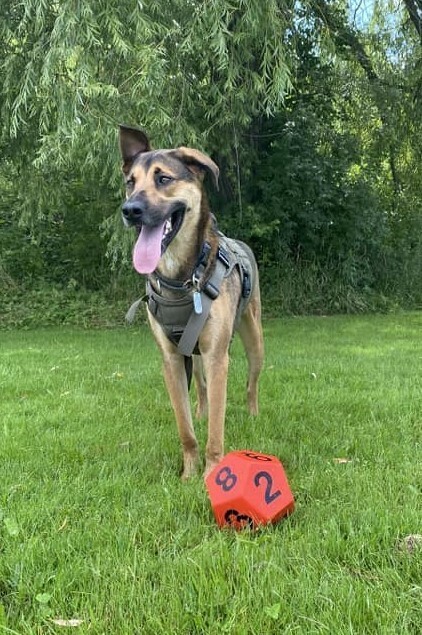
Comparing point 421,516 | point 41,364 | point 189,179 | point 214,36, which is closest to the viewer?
point 421,516

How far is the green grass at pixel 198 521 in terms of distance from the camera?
2.00m

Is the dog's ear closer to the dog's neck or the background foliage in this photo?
the dog's neck

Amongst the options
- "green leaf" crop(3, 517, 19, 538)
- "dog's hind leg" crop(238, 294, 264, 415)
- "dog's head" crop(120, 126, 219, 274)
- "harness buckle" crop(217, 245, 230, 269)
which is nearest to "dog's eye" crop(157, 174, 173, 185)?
"dog's head" crop(120, 126, 219, 274)

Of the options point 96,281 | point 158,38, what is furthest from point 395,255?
point 158,38

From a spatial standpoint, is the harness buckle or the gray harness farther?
the harness buckle

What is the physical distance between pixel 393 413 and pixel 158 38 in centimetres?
486

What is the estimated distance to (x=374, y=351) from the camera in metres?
8.10

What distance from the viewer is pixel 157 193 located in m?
3.32

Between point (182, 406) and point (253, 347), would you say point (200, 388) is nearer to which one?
point (253, 347)

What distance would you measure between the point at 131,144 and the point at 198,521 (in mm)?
2397

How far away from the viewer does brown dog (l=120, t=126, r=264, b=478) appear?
10.8 feet

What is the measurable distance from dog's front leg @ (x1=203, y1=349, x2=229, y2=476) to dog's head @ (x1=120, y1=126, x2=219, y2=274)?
2.35 feet

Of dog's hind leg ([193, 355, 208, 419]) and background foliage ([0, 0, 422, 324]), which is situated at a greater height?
background foliage ([0, 0, 422, 324])

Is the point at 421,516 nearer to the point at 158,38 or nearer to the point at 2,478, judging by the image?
the point at 2,478
